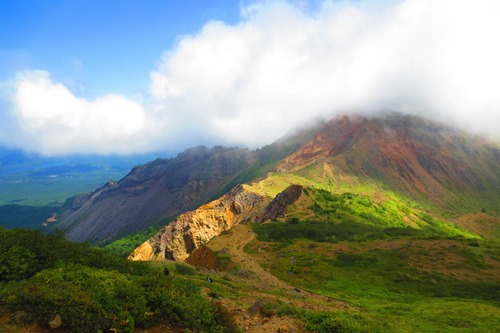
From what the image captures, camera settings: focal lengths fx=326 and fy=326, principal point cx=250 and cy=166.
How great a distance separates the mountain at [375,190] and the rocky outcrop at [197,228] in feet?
0.95

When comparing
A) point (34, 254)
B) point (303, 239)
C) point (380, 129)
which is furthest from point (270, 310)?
point (380, 129)

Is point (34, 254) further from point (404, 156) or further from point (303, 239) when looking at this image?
point (404, 156)

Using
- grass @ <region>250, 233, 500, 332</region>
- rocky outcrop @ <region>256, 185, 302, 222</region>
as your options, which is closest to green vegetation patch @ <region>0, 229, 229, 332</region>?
grass @ <region>250, 233, 500, 332</region>

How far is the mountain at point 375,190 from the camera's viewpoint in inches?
3848

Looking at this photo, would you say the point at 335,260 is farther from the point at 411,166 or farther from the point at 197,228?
the point at 411,166

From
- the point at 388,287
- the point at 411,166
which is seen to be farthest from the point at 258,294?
the point at 411,166

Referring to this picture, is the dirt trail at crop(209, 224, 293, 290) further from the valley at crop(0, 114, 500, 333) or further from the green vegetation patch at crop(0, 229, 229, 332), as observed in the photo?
the green vegetation patch at crop(0, 229, 229, 332)

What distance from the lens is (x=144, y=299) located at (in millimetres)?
14844

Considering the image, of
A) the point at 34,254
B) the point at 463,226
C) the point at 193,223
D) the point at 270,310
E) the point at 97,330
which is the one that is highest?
the point at 34,254

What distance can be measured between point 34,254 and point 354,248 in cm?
4563

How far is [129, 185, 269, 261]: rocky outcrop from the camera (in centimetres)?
9775

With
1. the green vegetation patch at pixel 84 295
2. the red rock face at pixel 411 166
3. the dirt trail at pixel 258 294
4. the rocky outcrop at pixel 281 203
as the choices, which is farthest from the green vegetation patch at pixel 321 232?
the red rock face at pixel 411 166

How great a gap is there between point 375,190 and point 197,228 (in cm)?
8537

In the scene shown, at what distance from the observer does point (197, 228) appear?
325 ft
